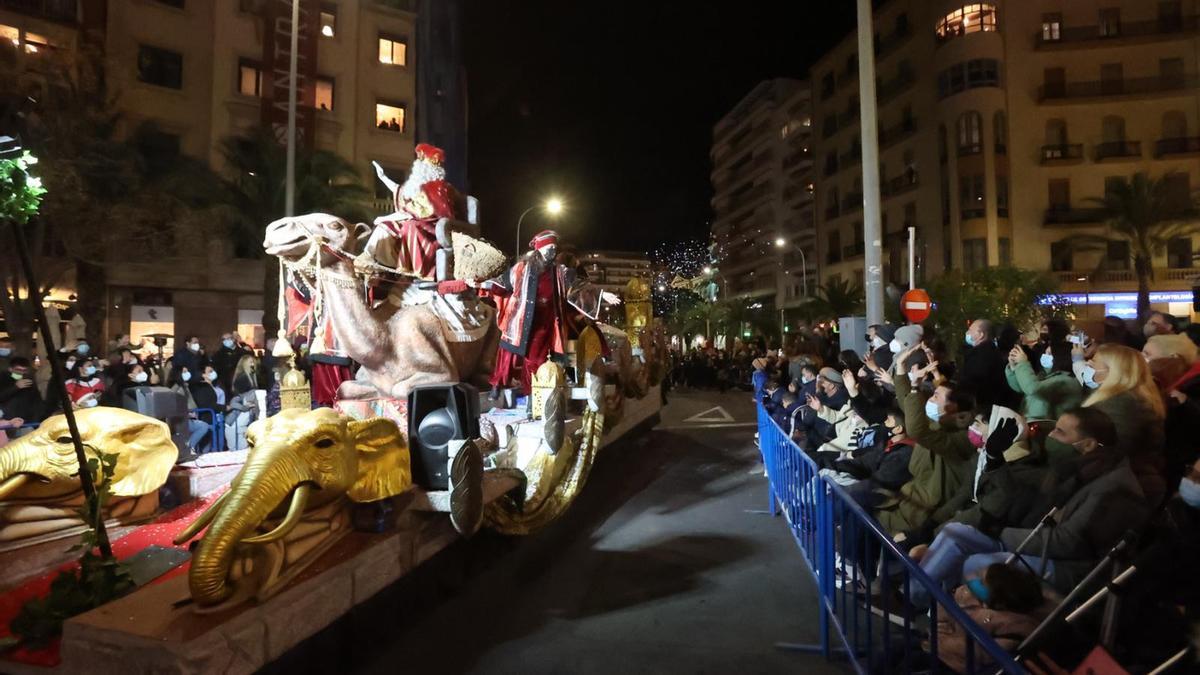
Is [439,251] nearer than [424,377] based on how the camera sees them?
No

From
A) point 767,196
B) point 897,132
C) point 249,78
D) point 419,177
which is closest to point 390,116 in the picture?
point 249,78

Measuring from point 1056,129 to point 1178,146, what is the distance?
527cm

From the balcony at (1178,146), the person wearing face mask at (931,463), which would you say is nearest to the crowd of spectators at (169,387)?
the person wearing face mask at (931,463)

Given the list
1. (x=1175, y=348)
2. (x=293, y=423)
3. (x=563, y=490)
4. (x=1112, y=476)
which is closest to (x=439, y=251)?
(x=563, y=490)

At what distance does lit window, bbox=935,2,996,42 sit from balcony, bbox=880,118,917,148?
185 inches

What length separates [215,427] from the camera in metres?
8.80

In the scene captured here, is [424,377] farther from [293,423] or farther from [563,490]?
[293,423]

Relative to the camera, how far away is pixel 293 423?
11.1 ft

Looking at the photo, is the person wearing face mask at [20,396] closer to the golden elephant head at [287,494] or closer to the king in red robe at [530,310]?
the king in red robe at [530,310]

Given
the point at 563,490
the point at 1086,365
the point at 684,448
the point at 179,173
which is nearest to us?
the point at 563,490

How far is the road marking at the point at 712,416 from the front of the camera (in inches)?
605

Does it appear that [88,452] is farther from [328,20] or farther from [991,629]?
[328,20]

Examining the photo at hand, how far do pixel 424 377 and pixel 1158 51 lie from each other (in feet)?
142

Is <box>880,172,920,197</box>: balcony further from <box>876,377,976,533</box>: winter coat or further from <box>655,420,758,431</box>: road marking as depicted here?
<box>876,377,976,533</box>: winter coat
